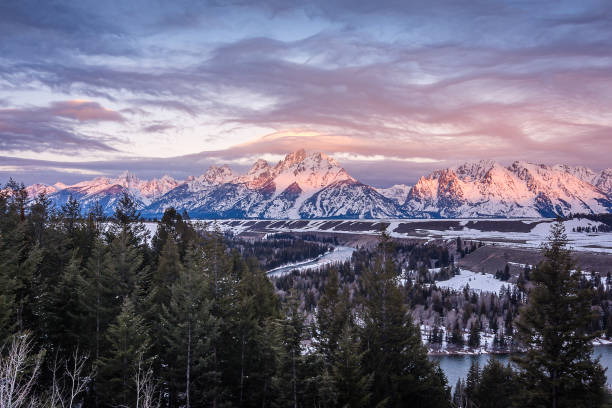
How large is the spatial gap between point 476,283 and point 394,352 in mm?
122131

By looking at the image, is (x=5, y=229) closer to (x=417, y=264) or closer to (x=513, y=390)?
(x=513, y=390)

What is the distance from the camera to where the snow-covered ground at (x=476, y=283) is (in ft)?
438

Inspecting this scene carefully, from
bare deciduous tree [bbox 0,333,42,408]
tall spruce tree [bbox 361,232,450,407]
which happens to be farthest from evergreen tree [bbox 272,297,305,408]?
bare deciduous tree [bbox 0,333,42,408]

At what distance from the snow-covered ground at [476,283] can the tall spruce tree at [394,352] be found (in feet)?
356

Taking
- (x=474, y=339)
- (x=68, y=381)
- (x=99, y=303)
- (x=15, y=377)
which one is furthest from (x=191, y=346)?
(x=474, y=339)

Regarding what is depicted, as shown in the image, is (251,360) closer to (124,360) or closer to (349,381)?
(349,381)

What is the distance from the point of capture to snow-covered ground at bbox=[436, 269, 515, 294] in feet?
438

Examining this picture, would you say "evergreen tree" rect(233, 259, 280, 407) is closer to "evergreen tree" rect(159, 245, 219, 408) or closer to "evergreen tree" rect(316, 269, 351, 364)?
"evergreen tree" rect(159, 245, 219, 408)

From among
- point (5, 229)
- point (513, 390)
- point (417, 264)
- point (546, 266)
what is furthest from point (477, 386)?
point (417, 264)

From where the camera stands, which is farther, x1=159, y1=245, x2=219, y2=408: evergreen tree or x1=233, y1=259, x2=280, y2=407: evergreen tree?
x1=233, y1=259, x2=280, y2=407: evergreen tree

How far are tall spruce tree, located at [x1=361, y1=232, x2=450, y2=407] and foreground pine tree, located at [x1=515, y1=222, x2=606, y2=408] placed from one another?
9793mm

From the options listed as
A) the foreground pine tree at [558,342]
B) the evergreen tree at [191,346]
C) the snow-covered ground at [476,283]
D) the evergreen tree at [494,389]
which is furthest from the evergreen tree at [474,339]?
the evergreen tree at [191,346]

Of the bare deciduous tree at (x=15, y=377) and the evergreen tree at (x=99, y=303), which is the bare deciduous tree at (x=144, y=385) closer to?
the bare deciduous tree at (x=15, y=377)

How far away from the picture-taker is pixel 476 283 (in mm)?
141875
